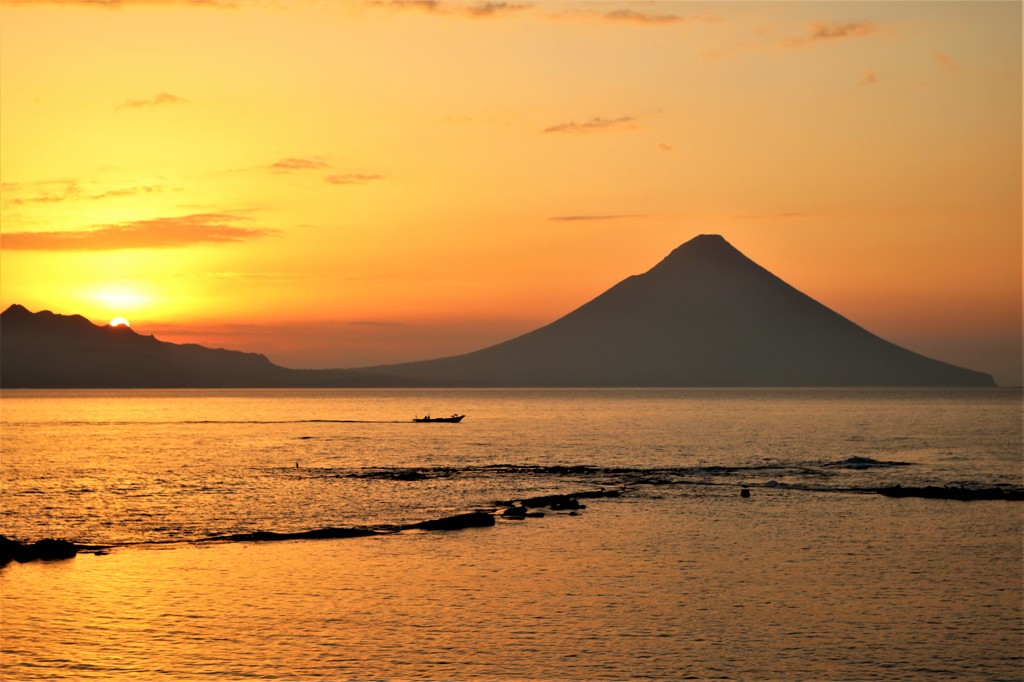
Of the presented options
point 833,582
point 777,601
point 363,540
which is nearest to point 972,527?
point 833,582

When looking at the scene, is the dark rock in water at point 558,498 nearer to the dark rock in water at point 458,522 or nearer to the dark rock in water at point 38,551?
the dark rock in water at point 458,522

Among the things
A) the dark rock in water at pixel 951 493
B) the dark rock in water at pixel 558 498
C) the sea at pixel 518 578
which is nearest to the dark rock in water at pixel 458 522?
the sea at pixel 518 578

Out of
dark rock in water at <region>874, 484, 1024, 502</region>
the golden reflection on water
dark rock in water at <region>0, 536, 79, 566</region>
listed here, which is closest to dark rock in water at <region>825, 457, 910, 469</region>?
dark rock in water at <region>874, 484, 1024, 502</region>

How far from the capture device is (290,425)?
171750mm

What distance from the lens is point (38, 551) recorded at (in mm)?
41344

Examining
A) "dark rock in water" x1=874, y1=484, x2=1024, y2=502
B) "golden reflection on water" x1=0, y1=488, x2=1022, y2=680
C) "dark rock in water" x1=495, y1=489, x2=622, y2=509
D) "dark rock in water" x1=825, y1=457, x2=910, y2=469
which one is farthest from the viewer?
"dark rock in water" x1=825, y1=457, x2=910, y2=469

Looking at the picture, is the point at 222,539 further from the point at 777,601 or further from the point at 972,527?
the point at 972,527

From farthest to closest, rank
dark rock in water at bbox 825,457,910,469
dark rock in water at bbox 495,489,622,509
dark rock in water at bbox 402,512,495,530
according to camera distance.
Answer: dark rock in water at bbox 825,457,910,469 < dark rock in water at bbox 495,489,622,509 < dark rock in water at bbox 402,512,495,530

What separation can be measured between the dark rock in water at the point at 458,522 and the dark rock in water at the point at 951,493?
88.6ft

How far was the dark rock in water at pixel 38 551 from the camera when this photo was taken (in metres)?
41.0

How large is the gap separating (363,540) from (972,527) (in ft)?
95.3

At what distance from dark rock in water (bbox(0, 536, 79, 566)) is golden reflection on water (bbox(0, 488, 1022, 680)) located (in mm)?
1136

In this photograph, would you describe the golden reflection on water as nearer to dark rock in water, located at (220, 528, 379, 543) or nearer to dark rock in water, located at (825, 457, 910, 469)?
dark rock in water, located at (220, 528, 379, 543)

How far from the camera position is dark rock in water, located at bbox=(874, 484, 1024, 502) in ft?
200
